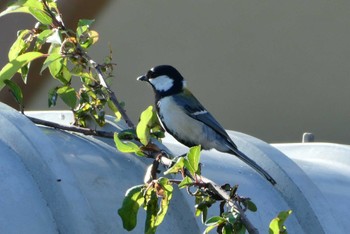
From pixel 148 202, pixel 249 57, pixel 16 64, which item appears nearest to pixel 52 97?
pixel 16 64

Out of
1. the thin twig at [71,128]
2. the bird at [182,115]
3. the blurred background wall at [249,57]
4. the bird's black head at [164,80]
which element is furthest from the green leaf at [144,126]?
the blurred background wall at [249,57]

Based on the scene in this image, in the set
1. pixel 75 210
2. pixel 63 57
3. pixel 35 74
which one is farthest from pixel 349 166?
pixel 35 74

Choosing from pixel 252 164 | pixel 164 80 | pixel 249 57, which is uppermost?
pixel 164 80

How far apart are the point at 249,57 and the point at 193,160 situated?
3871mm

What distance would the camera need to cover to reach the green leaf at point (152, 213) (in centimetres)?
157

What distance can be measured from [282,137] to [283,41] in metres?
0.52

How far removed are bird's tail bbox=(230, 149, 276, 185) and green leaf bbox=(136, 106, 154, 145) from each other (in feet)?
1.51

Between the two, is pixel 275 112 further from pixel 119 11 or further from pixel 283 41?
pixel 119 11

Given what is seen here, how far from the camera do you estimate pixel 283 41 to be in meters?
5.34

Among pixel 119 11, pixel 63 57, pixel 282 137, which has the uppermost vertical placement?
pixel 63 57

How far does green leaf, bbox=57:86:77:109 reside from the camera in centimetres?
205

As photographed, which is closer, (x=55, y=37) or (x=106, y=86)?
(x=55, y=37)

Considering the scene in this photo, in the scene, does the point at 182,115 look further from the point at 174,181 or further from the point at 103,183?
the point at 174,181

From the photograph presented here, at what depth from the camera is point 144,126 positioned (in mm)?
1704
